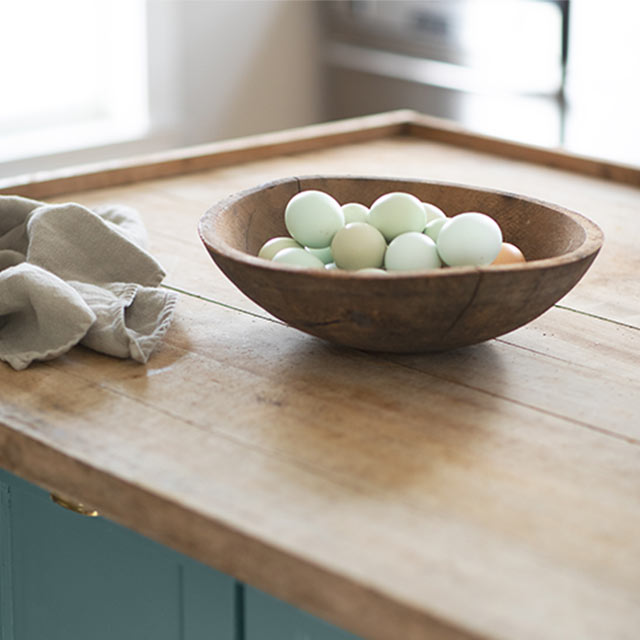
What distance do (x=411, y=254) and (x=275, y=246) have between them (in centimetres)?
14

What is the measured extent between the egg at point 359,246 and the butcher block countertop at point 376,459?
0.09m

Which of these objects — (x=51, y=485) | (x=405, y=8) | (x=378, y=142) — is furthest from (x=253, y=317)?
(x=405, y=8)

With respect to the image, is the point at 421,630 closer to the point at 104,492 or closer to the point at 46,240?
the point at 104,492

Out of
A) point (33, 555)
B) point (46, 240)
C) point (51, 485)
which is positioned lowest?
point (33, 555)

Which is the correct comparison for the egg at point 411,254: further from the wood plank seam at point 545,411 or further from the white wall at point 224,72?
the white wall at point 224,72

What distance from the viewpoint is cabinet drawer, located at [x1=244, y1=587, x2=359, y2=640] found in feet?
2.48

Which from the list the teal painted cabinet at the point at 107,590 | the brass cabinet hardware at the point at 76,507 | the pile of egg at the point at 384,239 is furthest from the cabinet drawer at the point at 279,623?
the pile of egg at the point at 384,239

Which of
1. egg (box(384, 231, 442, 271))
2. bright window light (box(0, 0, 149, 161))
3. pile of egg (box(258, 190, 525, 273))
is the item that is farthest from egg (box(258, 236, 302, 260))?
bright window light (box(0, 0, 149, 161))

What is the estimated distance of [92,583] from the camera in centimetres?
94

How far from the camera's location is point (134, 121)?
3.39 metres

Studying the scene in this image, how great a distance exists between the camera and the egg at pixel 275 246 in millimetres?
1007

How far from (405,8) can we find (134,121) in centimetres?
91

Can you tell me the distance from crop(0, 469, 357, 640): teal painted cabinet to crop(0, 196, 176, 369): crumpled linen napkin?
0.14 m

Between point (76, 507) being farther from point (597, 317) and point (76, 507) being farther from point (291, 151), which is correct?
point (291, 151)
